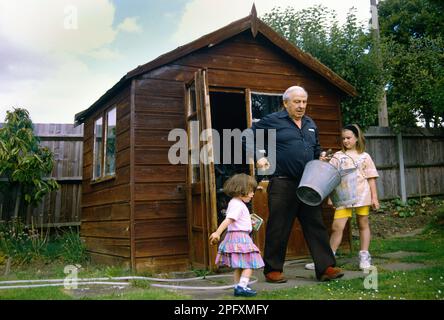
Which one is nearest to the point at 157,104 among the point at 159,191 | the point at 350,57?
the point at 159,191

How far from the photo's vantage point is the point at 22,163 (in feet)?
26.5

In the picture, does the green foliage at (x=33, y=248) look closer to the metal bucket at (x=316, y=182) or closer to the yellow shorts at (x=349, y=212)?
the yellow shorts at (x=349, y=212)

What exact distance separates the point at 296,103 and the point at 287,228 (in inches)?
48.8

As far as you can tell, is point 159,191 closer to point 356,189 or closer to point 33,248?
point 356,189

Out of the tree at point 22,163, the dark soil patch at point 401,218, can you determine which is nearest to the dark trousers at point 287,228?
the dark soil patch at point 401,218

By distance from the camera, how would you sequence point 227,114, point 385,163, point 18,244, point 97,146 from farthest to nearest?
point 385,163
point 227,114
point 18,244
point 97,146

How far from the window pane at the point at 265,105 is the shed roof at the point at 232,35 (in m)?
0.74

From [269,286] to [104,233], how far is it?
3.63 metres

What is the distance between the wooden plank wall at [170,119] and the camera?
5.80 meters

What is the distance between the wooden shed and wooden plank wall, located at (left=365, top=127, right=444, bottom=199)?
4916 millimetres

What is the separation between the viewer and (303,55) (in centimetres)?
670

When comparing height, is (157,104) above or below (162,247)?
above
